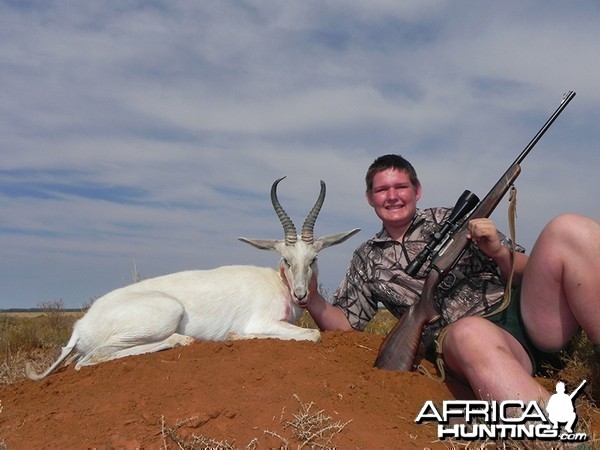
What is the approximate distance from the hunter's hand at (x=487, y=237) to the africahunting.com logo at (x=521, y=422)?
168 cm

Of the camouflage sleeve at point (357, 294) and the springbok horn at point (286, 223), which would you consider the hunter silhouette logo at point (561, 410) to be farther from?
the springbok horn at point (286, 223)

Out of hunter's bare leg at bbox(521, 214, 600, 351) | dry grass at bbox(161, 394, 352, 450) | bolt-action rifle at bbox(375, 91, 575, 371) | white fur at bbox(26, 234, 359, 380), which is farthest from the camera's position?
white fur at bbox(26, 234, 359, 380)

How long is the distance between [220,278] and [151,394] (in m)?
2.83

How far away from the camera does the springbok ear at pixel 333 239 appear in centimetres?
752

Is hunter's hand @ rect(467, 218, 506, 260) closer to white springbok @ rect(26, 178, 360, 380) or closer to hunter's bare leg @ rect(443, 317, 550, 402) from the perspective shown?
hunter's bare leg @ rect(443, 317, 550, 402)

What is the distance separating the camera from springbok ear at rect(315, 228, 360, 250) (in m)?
7.52

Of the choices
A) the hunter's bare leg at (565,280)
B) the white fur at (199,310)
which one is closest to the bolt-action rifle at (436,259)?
the hunter's bare leg at (565,280)

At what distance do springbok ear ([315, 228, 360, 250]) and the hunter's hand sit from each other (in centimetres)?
219

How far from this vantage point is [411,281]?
654 centimetres

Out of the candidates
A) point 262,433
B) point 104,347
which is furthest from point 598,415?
point 104,347

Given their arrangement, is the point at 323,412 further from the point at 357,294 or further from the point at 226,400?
the point at 357,294

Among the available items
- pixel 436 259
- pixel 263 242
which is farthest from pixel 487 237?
pixel 263 242

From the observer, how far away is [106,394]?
4727mm

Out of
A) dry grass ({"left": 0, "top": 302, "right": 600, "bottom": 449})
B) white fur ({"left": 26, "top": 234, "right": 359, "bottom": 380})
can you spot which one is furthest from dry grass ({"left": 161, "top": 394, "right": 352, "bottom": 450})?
white fur ({"left": 26, "top": 234, "right": 359, "bottom": 380})
